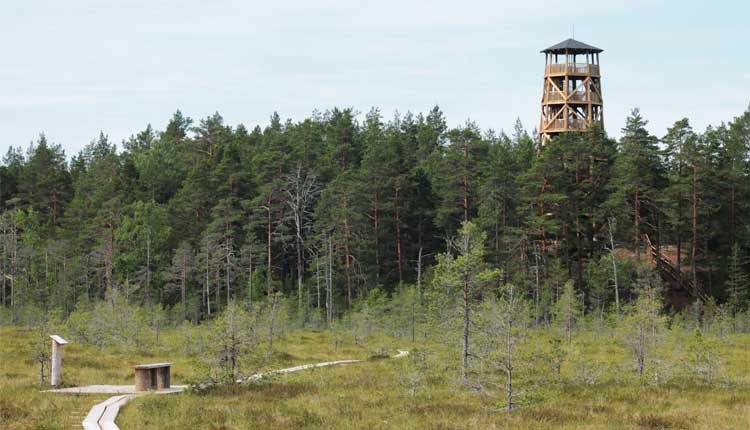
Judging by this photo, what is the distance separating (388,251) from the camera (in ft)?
220

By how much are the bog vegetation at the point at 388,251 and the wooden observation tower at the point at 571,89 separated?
406cm

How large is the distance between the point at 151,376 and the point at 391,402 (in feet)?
23.1

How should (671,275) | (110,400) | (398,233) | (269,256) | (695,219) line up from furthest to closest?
1. (398,233)
2. (269,256)
3. (671,275)
4. (695,219)
5. (110,400)

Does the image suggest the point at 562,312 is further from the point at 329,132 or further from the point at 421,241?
the point at 329,132

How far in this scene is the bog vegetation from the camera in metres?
39.2

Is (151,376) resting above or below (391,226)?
below

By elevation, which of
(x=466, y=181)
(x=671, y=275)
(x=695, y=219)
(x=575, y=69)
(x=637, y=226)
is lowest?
(x=671, y=275)

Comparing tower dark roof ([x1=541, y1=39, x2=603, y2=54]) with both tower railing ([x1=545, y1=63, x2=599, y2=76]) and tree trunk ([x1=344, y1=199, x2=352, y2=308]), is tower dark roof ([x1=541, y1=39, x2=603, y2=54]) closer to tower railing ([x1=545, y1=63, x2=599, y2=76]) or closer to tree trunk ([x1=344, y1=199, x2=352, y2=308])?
tower railing ([x1=545, y1=63, x2=599, y2=76])

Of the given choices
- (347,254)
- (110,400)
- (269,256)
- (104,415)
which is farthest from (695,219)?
(104,415)

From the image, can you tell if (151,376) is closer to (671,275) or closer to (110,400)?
(110,400)

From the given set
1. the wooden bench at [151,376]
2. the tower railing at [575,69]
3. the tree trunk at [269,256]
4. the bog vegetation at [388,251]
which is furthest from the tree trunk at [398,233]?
the wooden bench at [151,376]

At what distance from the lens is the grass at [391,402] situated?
2205cm

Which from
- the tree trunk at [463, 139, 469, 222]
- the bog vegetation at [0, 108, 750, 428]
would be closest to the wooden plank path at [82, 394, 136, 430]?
the bog vegetation at [0, 108, 750, 428]

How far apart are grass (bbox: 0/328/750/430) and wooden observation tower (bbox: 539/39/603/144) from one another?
39325 millimetres
